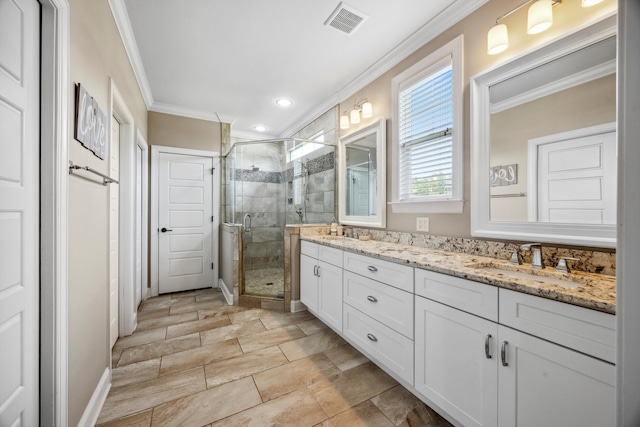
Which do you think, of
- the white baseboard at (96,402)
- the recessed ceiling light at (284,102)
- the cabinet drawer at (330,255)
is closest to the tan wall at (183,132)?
the recessed ceiling light at (284,102)

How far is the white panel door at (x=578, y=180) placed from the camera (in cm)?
120

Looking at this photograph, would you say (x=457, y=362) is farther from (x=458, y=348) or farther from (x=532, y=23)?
(x=532, y=23)

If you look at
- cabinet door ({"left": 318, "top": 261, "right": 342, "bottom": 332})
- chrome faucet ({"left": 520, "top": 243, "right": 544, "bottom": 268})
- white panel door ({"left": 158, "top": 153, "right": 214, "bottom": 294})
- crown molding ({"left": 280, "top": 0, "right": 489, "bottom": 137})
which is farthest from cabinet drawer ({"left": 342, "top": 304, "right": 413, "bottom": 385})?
white panel door ({"left": 158, "top": 153, "right": 214, "bottom": 294})

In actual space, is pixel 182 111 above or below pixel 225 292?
above

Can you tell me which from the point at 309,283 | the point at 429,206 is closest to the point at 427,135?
the point at 429,206

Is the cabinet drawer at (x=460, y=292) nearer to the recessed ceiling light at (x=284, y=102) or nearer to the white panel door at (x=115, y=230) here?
the white panel door at (x=115, y=230)

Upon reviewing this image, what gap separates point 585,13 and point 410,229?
158 centimetres

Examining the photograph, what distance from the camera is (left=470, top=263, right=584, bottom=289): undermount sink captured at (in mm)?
1173

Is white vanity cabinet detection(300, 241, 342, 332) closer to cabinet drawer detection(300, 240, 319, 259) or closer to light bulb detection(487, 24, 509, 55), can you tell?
cabinet drawer detection(300, 240, 319, 259)

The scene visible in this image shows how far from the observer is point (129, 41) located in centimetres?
219

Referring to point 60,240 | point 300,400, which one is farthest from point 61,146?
point 300,400

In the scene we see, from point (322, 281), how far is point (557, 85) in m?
2.14

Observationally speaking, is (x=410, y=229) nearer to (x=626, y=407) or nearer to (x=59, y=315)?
(x=626, y=407)

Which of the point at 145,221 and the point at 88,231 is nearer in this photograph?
the point at 88,231
